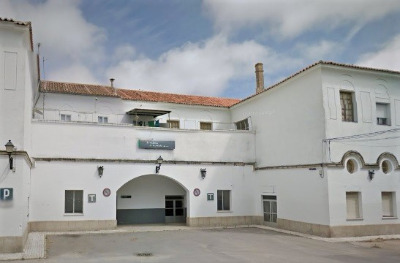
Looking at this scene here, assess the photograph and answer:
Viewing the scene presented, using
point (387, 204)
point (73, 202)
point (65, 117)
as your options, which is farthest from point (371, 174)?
point (65, 117)

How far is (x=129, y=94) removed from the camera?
88.2 feet

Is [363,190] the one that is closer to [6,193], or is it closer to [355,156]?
[355,156]

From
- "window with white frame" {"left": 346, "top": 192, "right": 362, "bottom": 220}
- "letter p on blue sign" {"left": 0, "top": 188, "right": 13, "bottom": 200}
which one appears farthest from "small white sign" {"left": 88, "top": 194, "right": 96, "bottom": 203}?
"window with white frame" {"left": 346, "top": 192, "right": 362, "bottom": 220}

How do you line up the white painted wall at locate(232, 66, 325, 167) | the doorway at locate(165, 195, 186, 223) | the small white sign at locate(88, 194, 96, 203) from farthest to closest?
the doorway at locate(165, 195, 186, 223), the small white sign at locate(88, 194, 96, 203), the white painted wall at locate(232, 66, 325, 167)

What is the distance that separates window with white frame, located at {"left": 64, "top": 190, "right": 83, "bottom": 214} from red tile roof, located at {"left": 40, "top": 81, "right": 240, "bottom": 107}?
7.06m

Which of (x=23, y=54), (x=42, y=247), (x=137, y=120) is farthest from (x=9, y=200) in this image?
(x=137, y=120)

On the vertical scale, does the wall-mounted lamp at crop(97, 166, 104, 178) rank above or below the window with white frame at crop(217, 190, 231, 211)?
above

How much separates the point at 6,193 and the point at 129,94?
14.5m

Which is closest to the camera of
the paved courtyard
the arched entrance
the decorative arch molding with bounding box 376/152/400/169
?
the paved courtyard

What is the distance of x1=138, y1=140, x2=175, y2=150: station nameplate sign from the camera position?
21.2m

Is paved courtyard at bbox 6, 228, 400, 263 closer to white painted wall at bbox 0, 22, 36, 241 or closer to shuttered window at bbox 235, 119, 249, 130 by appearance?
white painted wall at bbox 0, 22, 36, 241

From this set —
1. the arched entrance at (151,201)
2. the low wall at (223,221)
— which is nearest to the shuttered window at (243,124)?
the arched entrance at (151,201)

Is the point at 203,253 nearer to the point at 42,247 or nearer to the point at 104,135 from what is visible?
the point at 42,247

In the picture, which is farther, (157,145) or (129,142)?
(157,145)
